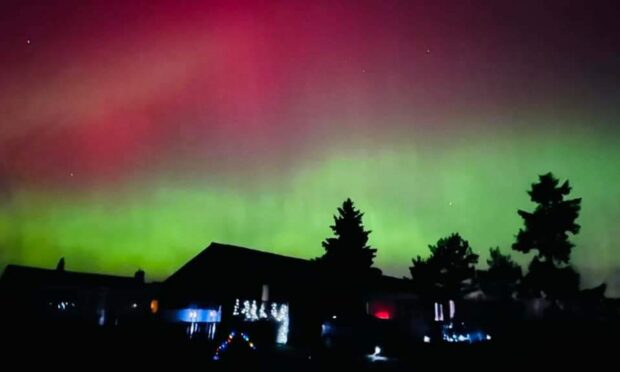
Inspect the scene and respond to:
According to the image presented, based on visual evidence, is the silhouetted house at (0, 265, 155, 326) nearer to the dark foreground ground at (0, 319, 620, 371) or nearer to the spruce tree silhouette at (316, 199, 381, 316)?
the spruce tree silhouette at (316, 199, 381, 316)

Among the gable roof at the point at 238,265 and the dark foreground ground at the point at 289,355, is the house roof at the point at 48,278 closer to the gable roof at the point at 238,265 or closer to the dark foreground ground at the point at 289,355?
the gable roof at the point at 238,265

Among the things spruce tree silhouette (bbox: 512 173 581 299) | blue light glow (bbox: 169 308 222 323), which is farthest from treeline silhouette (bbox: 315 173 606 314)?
blue light glow (bbox: 169 308 222 323)

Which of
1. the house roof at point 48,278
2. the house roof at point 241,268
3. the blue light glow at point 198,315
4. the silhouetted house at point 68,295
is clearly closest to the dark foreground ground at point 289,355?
the house roof at point 241,268

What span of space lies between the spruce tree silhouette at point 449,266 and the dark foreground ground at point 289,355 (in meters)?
27.0

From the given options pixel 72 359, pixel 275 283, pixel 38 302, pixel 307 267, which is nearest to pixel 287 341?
pixel 275 283

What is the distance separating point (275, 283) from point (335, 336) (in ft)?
21.8

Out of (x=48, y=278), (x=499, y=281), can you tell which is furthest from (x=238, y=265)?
(x=499, y=281)

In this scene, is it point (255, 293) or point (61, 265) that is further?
point (61, 265)

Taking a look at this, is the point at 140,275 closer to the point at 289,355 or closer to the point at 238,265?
the point at 238,265

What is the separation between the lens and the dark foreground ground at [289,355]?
498 inches

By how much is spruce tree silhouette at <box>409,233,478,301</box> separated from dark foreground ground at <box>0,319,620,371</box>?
88.5ft

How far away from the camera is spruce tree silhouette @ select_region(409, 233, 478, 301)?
5103cm

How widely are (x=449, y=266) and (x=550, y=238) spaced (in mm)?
17939

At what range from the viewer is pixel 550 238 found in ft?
123
